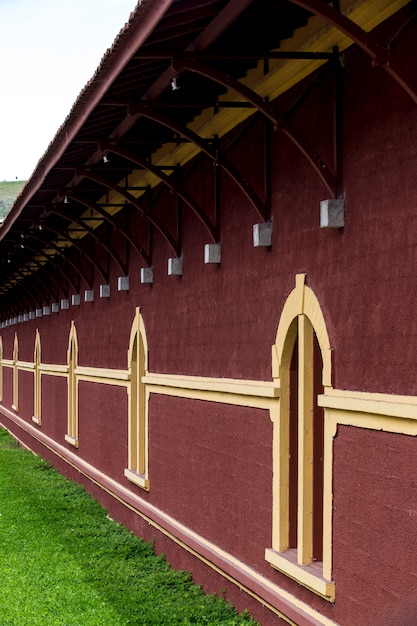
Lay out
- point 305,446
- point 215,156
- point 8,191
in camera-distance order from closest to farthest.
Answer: point 305,446 → point 215,156 → point 8,191

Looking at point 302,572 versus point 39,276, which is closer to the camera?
point 302,572

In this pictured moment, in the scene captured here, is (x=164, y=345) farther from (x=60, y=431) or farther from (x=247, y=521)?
(x=60, y=431)

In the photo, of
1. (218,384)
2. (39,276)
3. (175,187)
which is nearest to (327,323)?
(218,384)

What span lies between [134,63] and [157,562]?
19.4 feet

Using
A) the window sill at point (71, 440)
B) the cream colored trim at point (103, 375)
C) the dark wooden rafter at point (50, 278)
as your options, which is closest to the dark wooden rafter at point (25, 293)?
the dark wooden rafter at point (50, 278)

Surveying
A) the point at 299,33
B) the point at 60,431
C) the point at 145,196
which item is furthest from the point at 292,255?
the point at 60,431

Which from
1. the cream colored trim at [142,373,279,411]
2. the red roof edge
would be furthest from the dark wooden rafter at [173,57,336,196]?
the cream colored trim at [142,373,279,411]

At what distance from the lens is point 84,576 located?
1084cm

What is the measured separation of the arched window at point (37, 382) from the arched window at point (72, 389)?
4995 mm

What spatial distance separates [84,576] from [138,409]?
10.6ft

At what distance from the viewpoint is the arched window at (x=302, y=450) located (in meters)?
7.05

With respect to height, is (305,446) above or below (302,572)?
above

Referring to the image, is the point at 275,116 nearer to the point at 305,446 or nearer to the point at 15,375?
the point at 305,446

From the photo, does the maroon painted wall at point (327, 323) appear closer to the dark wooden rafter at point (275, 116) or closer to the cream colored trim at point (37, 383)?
the dark wooden rafter at point (275, 116)
